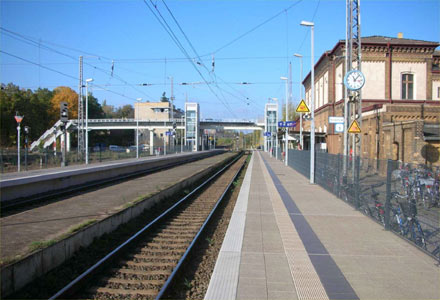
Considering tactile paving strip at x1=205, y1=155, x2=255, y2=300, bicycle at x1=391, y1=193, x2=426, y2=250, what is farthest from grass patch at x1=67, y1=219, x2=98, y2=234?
bicycle at x1=391, y1=193, x2=426, y2=250

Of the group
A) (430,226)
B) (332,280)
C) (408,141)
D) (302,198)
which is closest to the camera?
(332,280)

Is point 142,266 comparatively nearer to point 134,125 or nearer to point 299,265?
point 299,265

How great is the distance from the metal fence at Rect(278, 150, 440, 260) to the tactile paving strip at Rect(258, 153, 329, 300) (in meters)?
2.12

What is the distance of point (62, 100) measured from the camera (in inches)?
3157

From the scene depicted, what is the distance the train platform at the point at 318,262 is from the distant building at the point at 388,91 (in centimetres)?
1677

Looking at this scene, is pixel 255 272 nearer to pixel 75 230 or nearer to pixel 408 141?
pixel 75 230

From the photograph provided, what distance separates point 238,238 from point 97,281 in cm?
321

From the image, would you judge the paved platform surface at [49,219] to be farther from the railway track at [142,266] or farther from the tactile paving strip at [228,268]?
the tactile paving strip at [228,268]

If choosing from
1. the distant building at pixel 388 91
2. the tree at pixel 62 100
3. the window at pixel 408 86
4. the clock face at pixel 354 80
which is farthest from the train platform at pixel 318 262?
the tree at pixel 62 100

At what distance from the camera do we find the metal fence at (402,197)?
6955mm

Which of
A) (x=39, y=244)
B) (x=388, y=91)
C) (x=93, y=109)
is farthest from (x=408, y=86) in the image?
(x=93, y=109)

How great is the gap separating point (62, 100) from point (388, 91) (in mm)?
65078

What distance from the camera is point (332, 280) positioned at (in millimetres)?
5777

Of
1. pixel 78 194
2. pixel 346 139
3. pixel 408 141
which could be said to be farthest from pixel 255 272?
pixel 408 141
